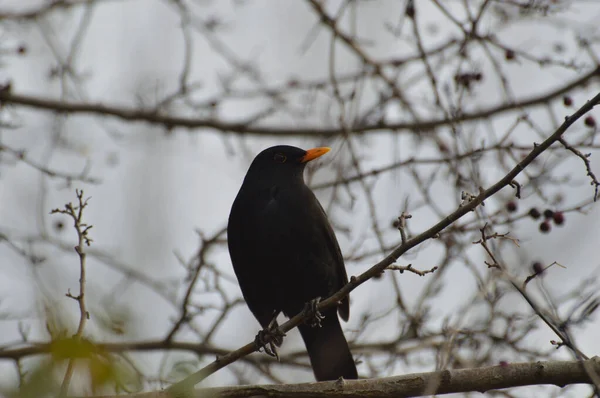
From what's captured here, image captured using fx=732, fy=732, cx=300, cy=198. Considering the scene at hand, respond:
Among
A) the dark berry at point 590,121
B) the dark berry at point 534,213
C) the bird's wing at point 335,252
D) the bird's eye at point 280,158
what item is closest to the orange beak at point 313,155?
the bird's eye at point 280,158

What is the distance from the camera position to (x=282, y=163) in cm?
519

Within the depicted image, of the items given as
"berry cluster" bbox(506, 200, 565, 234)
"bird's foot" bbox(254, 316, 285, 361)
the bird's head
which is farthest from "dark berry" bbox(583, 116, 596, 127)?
"bird's foot" bbox(254, 316, 285, 361)

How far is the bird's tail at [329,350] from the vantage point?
15.8ft

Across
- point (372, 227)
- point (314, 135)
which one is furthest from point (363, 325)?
point (314, 135)

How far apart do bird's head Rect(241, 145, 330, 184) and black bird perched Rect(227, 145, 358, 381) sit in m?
0.01

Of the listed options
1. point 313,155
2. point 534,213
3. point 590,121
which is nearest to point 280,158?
point 313,155

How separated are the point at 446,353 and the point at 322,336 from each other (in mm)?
1731

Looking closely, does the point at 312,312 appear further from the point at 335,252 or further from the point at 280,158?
the point at 280,158

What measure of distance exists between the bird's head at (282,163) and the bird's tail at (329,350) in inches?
39.2

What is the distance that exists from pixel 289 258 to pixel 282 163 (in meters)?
0.88

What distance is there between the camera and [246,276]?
15.5ft

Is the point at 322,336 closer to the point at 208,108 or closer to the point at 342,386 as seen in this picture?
the point at 342,386

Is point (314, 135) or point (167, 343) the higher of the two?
point (314, 135)

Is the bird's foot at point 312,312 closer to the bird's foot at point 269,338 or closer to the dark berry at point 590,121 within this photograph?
the bird's foot at point 269,338
